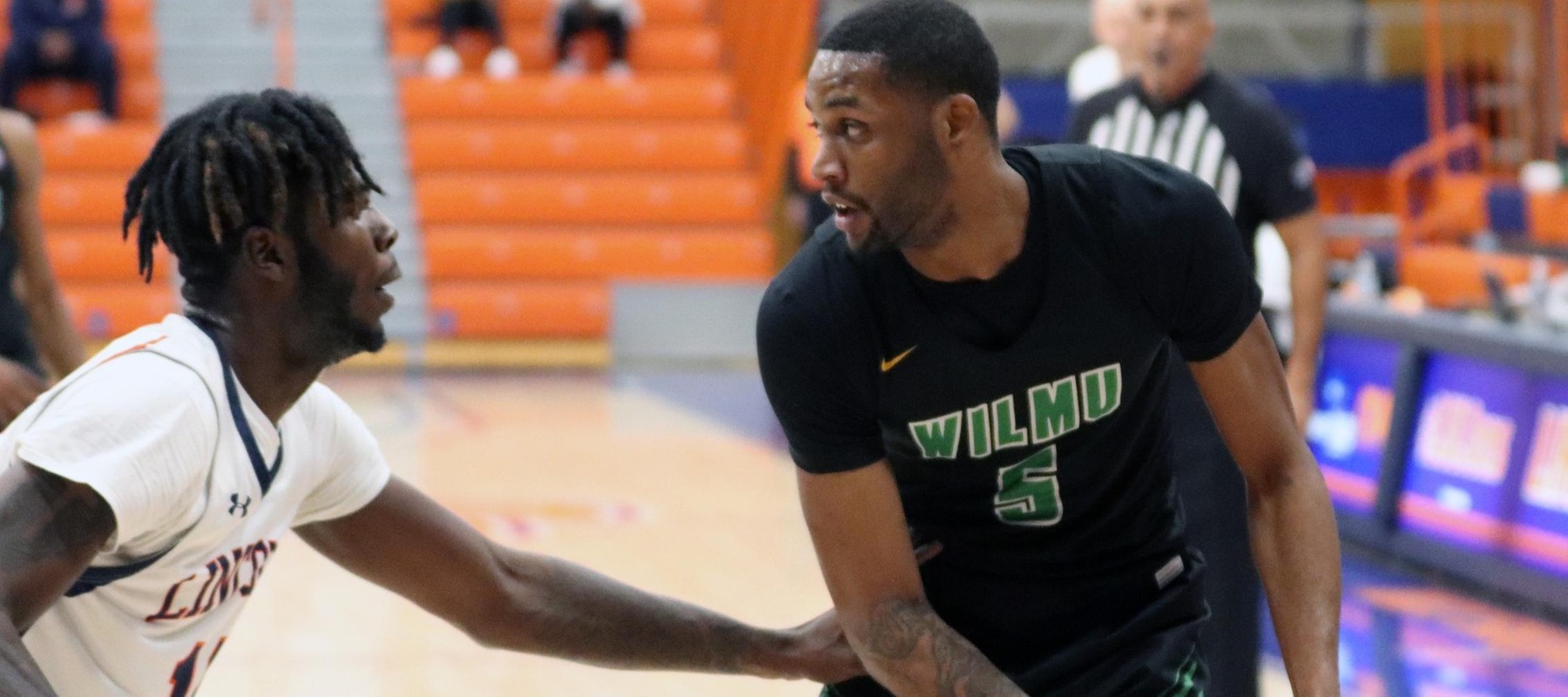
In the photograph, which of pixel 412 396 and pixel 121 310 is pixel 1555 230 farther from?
pixel 121 310

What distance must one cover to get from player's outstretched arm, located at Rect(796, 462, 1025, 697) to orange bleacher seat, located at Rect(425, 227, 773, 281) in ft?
39.7

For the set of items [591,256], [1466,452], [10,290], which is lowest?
[591,256]

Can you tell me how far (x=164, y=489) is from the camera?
2283 millimetres

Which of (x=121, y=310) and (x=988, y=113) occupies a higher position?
(x=988, y=113)

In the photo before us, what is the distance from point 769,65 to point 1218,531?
38.7 feet

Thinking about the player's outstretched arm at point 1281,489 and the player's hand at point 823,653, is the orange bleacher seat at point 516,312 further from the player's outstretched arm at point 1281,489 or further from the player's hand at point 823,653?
the player's outstretched arm at point 1281,489

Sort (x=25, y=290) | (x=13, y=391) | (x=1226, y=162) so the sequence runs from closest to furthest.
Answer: (x=13, y=391) → (x=1226, y=162) → (x=25, y=290)

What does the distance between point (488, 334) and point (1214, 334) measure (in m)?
12.3

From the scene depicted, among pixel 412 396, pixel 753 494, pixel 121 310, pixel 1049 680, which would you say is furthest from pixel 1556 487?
pixel 121 310

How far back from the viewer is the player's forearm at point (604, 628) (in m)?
3.04

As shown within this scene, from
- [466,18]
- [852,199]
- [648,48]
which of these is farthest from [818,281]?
[648,48]

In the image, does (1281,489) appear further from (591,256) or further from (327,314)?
(591,256)

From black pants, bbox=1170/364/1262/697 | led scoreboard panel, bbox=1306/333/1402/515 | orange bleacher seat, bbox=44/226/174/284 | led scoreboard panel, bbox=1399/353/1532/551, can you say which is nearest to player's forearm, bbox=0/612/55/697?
black pants, bbox=1170/364/1262/697

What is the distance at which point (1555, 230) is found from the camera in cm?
1418
